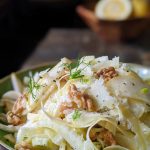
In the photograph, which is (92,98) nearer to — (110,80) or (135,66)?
(110,80)

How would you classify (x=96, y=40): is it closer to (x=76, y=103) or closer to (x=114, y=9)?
(x=114, y=9)

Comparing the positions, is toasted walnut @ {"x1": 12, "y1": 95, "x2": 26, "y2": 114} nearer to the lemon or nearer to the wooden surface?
the wooden surface

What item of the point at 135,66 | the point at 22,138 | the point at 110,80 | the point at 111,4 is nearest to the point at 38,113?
the point at 22,138

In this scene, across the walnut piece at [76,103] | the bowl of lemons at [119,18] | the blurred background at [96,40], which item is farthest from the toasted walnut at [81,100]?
the bowl of lemons at [119,18]

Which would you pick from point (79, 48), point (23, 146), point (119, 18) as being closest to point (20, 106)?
point (23, 146)

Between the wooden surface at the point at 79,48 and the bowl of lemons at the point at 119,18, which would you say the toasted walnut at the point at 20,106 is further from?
the bowl of lemons at the point at 119,18

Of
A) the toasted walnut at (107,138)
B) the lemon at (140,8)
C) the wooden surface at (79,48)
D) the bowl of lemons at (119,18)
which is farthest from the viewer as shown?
the lemon at (140,8)

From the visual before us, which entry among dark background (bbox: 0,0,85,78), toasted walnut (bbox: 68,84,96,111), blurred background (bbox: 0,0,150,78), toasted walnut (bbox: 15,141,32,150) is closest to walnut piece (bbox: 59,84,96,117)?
toasted walnut (bbox: 68,84,96,111)
